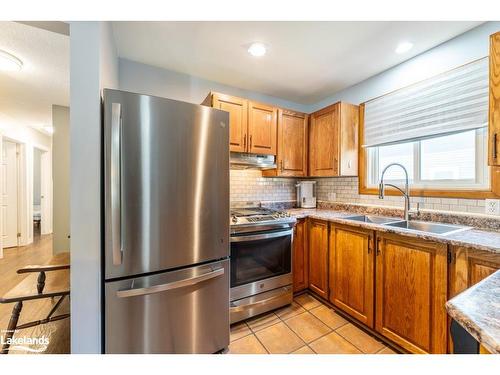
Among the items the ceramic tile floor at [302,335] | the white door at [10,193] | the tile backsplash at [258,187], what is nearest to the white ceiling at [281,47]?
the tile backsplash at [258,187]

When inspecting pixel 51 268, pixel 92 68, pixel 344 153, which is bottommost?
pixel 51 268

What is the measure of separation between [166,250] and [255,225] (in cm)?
79

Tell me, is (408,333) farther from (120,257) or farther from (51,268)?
(51,268)

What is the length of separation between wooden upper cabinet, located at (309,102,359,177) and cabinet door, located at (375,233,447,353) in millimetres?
1005

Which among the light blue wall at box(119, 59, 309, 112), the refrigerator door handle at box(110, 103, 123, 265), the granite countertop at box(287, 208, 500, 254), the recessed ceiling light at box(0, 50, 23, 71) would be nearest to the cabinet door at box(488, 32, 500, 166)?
the granite countertop at box(287, 208, 500, 254)

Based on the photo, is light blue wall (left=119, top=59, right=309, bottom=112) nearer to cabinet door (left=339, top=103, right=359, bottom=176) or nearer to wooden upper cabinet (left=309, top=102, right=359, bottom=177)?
wooden upper cabinet (left=309, top=102, right=359, bottom=177)

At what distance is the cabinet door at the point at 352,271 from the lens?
1669 mm

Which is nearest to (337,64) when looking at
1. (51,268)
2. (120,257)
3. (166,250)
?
(166,250)

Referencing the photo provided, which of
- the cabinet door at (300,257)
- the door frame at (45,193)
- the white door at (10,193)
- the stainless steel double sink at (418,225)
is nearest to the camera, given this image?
the stainless steel double sink at (418,225)

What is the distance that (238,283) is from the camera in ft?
5.90

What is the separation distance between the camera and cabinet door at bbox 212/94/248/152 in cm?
213

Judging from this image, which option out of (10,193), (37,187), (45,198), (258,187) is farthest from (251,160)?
(37,187)

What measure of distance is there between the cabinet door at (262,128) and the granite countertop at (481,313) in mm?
1932

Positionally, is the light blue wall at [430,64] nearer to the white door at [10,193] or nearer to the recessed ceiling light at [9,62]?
the recessed ceiling light at [9,62]
